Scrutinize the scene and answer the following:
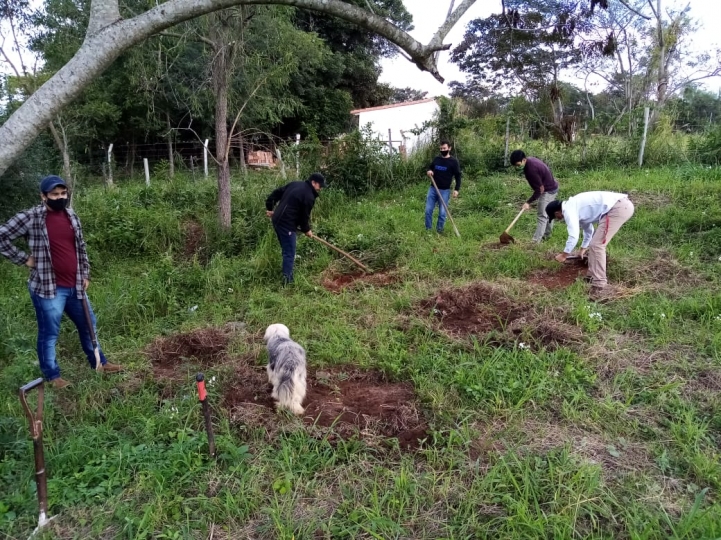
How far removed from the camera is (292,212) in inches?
223

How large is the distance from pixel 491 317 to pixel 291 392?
2219mm

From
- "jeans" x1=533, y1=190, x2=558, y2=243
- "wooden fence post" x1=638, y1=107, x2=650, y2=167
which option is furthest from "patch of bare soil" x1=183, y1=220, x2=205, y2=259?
"wooden fence post" x1=638, y1=107, x2=650, y2=167

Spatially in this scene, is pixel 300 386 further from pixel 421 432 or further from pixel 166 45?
pixel 166 45

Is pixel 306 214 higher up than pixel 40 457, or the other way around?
pixel 306 214

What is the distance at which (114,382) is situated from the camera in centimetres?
357

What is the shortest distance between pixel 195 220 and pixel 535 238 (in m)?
→ 5.88

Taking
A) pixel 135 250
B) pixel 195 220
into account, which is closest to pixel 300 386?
pixel 135 250

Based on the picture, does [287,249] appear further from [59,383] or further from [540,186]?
[540,186]

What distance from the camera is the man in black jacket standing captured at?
18.6 feet

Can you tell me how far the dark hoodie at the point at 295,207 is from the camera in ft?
18.5

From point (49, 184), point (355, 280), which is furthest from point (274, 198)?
→ point (49, 184)

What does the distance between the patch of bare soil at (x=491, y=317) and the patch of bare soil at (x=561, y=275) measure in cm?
82

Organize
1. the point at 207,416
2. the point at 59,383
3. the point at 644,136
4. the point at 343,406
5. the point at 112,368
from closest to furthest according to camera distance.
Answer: the point at 207,416 < the point at 343,406 < the point at 59,383 < the point at 112,368 < the point at 644,136

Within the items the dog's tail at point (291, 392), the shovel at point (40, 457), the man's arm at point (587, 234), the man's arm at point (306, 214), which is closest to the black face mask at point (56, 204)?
the shovel at point (40, 457)
